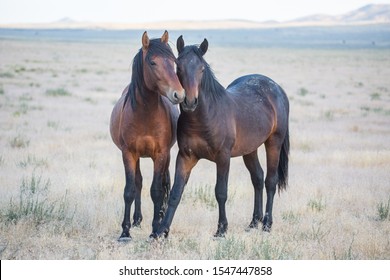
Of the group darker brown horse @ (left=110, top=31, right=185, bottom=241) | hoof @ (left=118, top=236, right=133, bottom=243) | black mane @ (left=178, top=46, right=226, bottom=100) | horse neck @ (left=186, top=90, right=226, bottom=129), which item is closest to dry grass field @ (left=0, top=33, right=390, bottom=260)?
hoof @ (left=118, top=236, right=133, bottom=243)

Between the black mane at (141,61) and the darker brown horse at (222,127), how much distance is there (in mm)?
195

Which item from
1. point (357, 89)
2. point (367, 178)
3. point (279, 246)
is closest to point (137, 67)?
point (279, 246)

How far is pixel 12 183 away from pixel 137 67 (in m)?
3.29

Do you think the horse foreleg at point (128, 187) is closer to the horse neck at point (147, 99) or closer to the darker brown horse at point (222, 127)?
the darker brown horse at point (222, 127)

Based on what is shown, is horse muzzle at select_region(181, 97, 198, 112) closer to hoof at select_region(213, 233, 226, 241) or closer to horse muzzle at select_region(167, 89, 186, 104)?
horse muzzle at select_region(167, 89, 186, 104)

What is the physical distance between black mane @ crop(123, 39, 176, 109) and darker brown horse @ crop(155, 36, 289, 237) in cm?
19

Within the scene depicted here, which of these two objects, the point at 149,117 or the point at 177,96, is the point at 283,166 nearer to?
the point at 149,117

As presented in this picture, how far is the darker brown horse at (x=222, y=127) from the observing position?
5949 millimetres

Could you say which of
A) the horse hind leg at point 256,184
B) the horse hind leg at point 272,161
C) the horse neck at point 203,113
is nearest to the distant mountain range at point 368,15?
the horse hind leg at point 272,161

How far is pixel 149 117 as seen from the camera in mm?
6109

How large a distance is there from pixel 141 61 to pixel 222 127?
1123 millimetres

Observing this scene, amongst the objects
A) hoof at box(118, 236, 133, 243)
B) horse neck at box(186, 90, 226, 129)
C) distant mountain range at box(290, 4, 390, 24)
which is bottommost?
hoof at box(118, 236, 133, 243)

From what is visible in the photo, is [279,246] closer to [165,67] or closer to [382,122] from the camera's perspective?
[165,67]

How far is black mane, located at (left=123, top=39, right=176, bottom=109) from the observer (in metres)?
5.80
